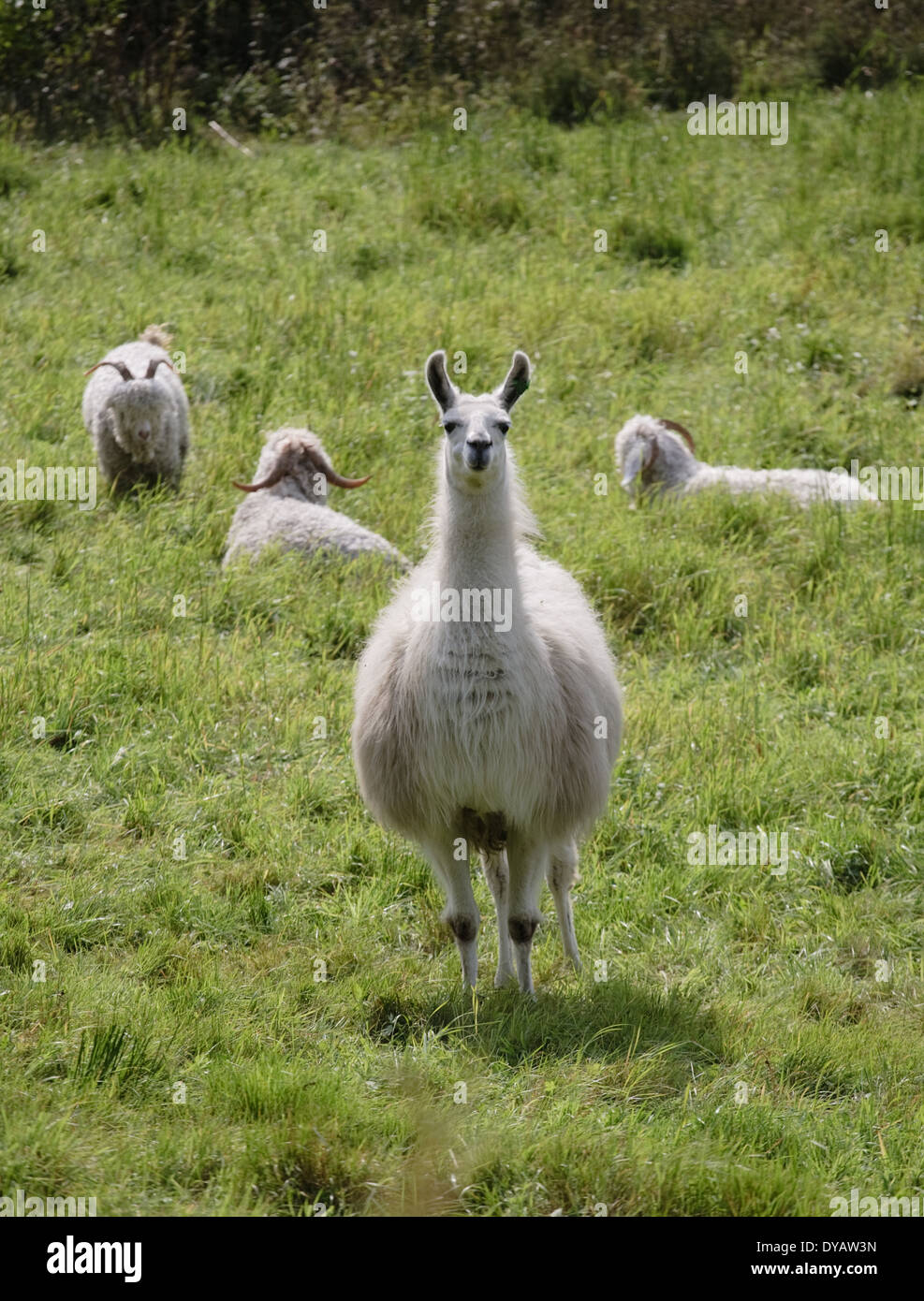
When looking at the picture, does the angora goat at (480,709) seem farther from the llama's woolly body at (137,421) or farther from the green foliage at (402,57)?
the green foliage at (402,57)

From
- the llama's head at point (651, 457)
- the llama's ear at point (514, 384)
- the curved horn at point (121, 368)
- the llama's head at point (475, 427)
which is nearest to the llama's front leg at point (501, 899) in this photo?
the llama's head at point (475, 427)

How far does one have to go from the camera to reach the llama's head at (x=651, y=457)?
9367mm

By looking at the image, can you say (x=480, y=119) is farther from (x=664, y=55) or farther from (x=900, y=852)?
(x=900, y=852)

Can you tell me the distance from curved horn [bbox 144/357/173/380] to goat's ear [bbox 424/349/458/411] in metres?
4.53

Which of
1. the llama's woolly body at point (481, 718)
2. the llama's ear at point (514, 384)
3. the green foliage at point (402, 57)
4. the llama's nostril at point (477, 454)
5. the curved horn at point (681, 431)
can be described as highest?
the green foliage at point (402, 57)

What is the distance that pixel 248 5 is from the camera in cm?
1675

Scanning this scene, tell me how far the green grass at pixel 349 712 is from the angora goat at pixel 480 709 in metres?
0.51

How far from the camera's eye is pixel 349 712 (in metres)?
6.77

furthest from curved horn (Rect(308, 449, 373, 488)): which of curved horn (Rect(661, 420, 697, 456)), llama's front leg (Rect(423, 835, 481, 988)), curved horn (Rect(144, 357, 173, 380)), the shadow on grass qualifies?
the shadow on grass

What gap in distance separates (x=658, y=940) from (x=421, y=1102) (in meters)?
1.85

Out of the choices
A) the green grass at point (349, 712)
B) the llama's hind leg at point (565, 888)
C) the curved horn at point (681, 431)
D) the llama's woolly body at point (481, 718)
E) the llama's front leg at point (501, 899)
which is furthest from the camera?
the curved horn at point (681, 431)

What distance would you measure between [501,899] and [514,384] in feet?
6.44

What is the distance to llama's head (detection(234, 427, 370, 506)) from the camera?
8.76 m

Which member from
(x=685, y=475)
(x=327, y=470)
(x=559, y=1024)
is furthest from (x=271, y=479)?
(x=559, y=1024)
